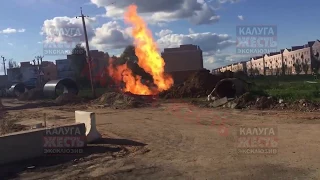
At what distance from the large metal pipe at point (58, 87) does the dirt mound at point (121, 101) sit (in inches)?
523

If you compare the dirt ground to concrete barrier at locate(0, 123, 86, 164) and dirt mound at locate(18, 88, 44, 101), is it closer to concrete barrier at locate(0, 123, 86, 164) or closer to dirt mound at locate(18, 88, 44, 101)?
concrete barrier at locate(0, 123, 86, 164)

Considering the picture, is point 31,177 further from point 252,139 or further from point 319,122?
point 319,122

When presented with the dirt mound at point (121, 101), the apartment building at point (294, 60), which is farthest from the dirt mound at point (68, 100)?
the apartment building at point (294, 60)

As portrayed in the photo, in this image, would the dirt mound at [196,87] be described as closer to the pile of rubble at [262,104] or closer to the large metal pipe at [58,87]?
the pile of rubble at [262,104]

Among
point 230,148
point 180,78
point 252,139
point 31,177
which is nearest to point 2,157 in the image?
point 31,177

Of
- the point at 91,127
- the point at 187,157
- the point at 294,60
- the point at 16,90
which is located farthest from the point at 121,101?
the point at 294,60

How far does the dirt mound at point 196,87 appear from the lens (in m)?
33.5

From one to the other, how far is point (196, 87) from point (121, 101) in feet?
26.4

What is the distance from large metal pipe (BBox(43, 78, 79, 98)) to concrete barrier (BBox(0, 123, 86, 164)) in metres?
33.8

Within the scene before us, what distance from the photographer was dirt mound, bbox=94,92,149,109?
90.0ft

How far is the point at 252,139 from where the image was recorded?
448 inches

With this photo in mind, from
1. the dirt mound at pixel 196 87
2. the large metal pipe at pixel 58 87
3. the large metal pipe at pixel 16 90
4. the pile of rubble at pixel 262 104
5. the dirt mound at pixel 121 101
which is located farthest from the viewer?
the large metal pipe at pixel 16 90

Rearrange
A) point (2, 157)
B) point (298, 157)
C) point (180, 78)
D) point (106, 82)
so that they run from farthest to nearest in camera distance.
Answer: point (106, 82) < point (180, 78) < point (2, 157) < point (298, 157)

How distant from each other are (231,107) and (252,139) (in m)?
10.1
